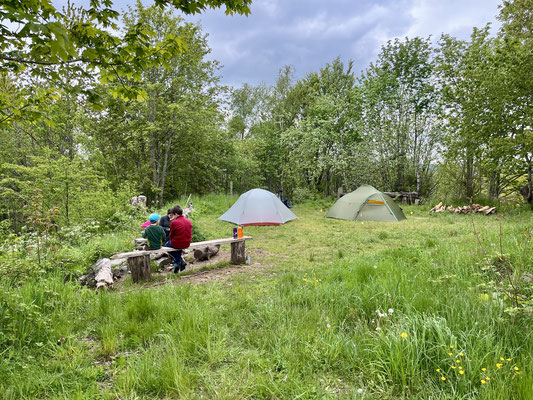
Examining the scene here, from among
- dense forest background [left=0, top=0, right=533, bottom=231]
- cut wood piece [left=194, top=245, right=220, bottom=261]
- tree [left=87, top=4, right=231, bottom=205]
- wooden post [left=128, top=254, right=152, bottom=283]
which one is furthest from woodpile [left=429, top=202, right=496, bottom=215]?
tree [left=87, top=4, right=231, bottom=205]

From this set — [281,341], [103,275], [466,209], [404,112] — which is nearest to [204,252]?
[103,275]

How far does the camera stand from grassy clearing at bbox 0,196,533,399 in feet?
6.25

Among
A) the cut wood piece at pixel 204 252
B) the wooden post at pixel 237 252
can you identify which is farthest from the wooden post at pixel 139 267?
the wooden post at pixel 237 252

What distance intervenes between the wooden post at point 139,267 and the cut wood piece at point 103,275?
38cm

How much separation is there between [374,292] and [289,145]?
17706 millimetres

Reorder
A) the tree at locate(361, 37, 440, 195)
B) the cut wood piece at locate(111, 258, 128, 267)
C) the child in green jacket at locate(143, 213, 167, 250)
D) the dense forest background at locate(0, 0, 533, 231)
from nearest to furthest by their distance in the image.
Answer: the cut wood piece at locate(111, 258, 128, 267) → the child in green jacket at locate(143, 213, 167, 250) → the dense forest background at locate(0, 0, 533, 231) → the tree at locate(361, 37, 440, 195)

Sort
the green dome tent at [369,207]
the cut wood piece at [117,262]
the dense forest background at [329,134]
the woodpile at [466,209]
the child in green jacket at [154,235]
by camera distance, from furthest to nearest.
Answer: the woodpile at [466,209] < the green dome tent at [369,207] < the dense forest background at [329,134] < the child in green jacket at [154,235] < the cut wood piece at [117,262]

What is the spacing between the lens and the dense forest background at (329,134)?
10.5m

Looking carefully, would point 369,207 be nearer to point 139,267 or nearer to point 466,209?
point 466,209

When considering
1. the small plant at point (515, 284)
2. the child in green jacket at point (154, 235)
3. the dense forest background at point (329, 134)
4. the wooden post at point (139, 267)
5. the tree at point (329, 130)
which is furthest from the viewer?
the tree at point (329, 130)

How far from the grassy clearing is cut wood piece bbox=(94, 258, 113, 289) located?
850mm

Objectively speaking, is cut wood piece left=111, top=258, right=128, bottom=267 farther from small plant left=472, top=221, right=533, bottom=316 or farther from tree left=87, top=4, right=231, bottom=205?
tree left=87, top=4, right=231, bottom=205

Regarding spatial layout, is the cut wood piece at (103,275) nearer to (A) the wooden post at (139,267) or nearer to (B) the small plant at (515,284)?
(A) the wooden post at (139,267)

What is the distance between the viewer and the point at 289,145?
20.0 meters
